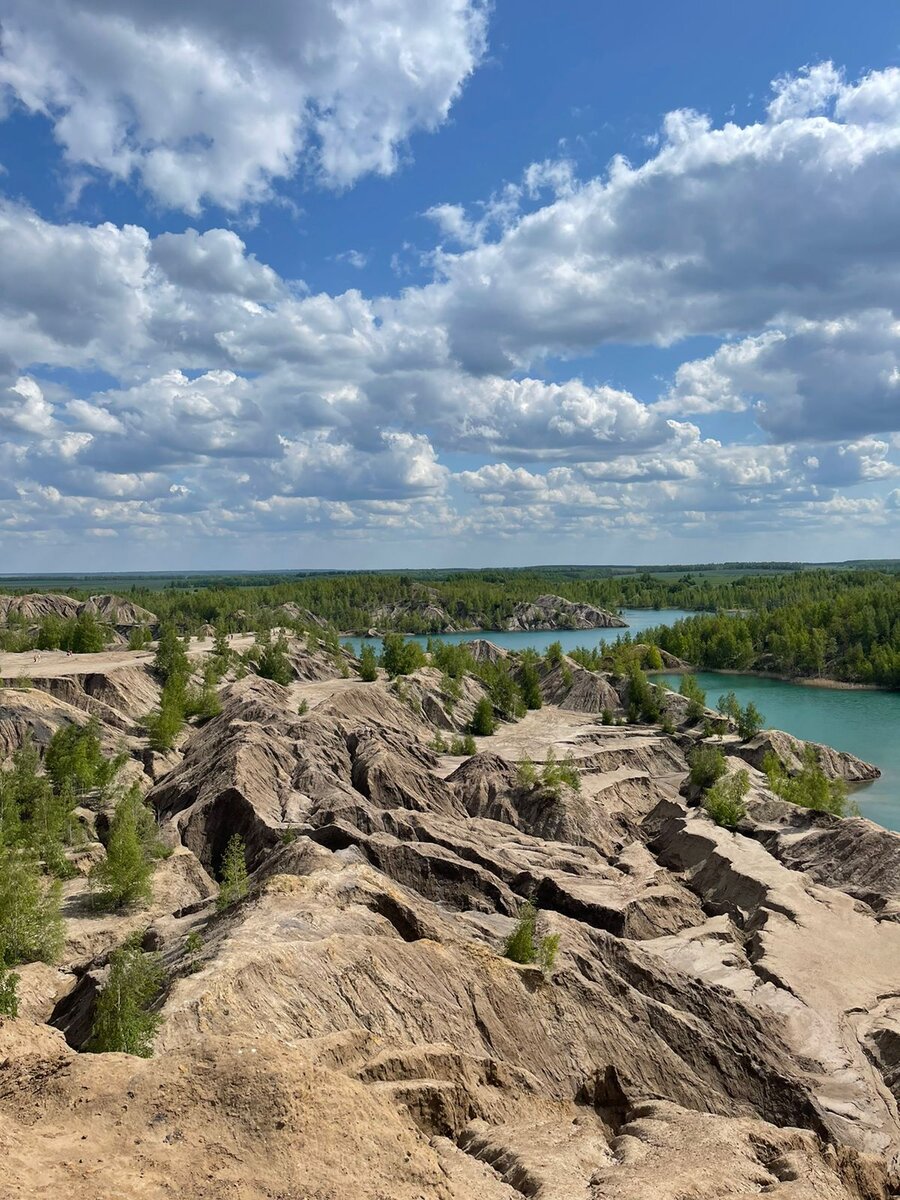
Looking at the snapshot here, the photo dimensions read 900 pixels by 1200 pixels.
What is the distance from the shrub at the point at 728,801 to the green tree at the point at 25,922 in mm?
38800

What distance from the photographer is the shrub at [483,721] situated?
261ft

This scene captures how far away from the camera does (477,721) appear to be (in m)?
80.6

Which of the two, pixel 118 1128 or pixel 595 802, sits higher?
pixel 118 1128

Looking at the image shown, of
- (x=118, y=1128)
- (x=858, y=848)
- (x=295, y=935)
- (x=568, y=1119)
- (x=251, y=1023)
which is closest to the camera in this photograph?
(x=118, y=1128)

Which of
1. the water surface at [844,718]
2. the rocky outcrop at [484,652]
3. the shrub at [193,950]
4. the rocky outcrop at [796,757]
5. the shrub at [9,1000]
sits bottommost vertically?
the water surface at [844,718]

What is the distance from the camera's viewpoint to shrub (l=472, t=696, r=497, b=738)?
79.7m

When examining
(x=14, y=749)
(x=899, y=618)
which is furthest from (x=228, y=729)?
(x=899, y=618)

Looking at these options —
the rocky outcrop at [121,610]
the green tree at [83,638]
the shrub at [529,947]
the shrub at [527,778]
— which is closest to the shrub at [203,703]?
the green tree at [83,638]

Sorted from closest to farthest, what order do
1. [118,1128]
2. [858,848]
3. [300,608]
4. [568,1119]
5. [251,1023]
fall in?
1. [118,1128]
2. [251,1023]
3. [568,1119]
4. [858,848]
5. [300,608]

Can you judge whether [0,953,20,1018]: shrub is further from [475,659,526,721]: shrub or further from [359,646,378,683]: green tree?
[359,646,378,683]: green tree

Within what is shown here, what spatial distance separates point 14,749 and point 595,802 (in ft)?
121

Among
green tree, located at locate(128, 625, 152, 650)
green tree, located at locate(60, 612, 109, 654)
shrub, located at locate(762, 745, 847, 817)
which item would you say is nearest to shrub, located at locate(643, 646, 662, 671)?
shrub, located at locate(762, 745, 847, 817)

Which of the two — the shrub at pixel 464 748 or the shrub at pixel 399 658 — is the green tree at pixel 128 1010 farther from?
the shrub at pixel 399 658

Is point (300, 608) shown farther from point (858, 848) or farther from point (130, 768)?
point (858, 848)
